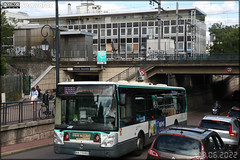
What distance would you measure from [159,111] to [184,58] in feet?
55.5

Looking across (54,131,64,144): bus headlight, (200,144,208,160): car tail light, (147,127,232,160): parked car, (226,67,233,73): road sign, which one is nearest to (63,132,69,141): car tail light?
(54,131,64,144): bus headlight

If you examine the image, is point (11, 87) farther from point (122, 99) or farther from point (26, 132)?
point (122, 99)

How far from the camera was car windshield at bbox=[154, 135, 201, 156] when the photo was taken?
7.45 metres

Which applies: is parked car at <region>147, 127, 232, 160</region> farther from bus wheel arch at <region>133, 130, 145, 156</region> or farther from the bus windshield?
bus wheel arch at <region>133, 130, 145, 156</region>

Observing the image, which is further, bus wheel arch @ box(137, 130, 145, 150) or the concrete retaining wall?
the concrete retaining wall

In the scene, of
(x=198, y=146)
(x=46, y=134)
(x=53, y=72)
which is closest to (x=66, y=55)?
(x=53, y=72)

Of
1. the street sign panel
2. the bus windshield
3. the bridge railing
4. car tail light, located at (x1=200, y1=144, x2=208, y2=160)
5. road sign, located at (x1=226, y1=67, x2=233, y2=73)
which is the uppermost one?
the street sign panel

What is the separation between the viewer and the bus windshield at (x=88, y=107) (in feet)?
33.7

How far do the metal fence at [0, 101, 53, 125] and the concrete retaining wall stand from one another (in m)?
0.37

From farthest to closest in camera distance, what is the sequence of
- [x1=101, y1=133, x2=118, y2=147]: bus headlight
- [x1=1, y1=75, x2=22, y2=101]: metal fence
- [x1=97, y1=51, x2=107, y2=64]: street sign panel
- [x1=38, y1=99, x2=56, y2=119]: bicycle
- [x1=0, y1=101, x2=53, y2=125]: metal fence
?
[x1=97, y1=51, x2=107, y2=64]: street sign panel
[x1=1, y1=75, x2=22, y2=101]: metal fence
[x1=38, y1=99, x2=56, y2=119]: bicycle
[x1=0, y1=101, x2=53, y2=125]: metal fence
[x1=101, y1=133, x2=118, y2=147]: bus headlight

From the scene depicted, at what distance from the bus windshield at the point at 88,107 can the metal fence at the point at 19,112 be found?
3.38 metres

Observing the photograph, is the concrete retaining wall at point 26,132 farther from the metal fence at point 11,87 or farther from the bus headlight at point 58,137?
the metal fence at point 11,87

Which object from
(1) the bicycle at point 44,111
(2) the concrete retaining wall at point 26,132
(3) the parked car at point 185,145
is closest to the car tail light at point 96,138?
(3) the parked car at point 185,145

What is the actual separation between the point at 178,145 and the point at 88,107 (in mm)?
3806
